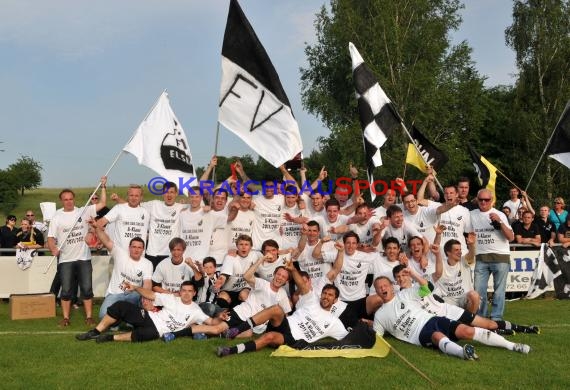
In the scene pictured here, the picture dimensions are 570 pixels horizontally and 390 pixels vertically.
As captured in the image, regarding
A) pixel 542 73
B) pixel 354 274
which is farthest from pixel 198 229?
pixel 542 73

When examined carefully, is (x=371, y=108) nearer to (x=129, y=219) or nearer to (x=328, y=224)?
(x=328, y=224)

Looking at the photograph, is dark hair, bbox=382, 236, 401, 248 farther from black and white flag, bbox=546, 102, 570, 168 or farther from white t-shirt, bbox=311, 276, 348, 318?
black and white flag, bbox=546, 102, 570, 168

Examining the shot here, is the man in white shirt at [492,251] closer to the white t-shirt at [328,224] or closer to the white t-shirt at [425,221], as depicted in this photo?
the white t-shirt at [425,221]

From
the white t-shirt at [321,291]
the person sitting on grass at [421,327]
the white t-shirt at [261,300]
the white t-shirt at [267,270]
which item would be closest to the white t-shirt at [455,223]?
the person sitting on grass at [421,327]

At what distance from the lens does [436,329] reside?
746cm

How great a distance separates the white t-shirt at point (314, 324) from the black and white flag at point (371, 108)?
3423 mm

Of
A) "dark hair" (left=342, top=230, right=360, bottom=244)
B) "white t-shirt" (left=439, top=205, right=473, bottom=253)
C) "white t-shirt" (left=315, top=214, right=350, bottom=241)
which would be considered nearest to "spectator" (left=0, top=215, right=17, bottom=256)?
"white t-shirt" (left=315, top=214, right=350, bottom=241)

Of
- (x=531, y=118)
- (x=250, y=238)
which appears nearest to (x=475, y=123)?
(x=531, y=118)

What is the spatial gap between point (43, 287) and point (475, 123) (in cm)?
2694

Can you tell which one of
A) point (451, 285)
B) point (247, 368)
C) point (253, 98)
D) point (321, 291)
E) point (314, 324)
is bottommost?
point (247, 368)

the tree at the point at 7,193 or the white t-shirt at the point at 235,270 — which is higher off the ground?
the tree at the point at 7,193

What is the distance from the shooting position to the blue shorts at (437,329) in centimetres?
745

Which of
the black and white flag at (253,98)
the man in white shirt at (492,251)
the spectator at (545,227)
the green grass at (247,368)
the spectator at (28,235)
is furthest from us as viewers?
the spectator at (28,235)

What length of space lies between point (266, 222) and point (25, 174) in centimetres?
7332
